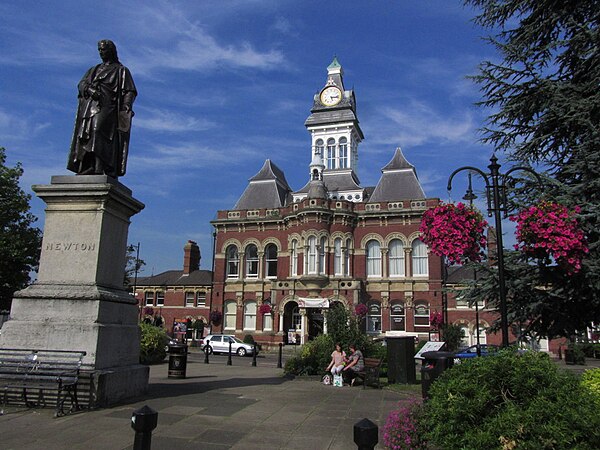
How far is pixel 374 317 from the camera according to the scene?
39031 mm

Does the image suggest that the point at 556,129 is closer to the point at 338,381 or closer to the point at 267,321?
the point at 338,381

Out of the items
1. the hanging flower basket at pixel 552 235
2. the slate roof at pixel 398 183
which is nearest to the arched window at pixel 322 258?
the slate roof at pixel 398 183

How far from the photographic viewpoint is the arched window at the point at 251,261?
4334cm

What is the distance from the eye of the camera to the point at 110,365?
784 cm

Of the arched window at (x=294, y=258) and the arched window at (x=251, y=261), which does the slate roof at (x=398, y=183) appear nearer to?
the arched window at (x=294, y=258)

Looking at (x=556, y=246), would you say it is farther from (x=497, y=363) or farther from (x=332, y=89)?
(x=332, y=89)

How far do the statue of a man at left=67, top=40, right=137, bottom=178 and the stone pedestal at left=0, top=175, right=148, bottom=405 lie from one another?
486mm

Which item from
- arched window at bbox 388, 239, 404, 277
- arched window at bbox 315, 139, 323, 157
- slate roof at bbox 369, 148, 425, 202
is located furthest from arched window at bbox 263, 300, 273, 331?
arched window at bbox 315, 139, 323, 157

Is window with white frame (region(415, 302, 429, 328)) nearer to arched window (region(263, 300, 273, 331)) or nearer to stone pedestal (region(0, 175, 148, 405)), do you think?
arched window (region(263, 300, 273, 331))

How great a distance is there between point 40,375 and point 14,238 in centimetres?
2352

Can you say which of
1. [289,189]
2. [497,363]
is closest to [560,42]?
[497,363]

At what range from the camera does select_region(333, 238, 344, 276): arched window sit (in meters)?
39.4

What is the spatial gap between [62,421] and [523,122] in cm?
1225

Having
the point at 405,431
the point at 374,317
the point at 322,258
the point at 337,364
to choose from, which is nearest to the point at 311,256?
the point at 322,258
